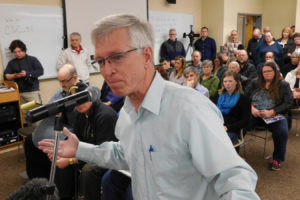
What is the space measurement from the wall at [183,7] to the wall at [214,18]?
16cm

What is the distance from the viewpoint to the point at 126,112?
1.03m

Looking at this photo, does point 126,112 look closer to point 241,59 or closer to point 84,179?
point 84,179

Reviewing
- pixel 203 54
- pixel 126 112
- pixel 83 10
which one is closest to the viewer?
pixel 126 112

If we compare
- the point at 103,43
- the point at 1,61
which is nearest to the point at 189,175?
the point at 103,43

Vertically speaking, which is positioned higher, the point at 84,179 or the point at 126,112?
the point at 126,112

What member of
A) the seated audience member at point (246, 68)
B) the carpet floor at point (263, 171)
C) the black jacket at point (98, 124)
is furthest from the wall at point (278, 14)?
the black jacket at point (98, 124)

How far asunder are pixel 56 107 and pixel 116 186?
1154mm

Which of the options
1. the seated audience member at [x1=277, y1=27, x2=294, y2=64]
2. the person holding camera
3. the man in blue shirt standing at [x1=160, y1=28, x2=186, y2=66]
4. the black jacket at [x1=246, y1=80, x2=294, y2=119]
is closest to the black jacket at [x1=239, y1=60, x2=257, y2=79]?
the black jacket at [x1=246, y1=80, x2=294, y2=119]

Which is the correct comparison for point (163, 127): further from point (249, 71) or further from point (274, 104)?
point (249, 71)

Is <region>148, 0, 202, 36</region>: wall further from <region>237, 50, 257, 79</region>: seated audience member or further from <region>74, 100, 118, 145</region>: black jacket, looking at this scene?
<region>74, 100, 118, 145</region>: black jacket

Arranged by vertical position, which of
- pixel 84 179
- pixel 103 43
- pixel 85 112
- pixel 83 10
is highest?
pixel 83 10

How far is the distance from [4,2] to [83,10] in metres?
1.34

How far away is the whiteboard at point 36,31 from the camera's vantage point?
13.4 feet

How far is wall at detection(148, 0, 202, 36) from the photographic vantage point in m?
6.40
